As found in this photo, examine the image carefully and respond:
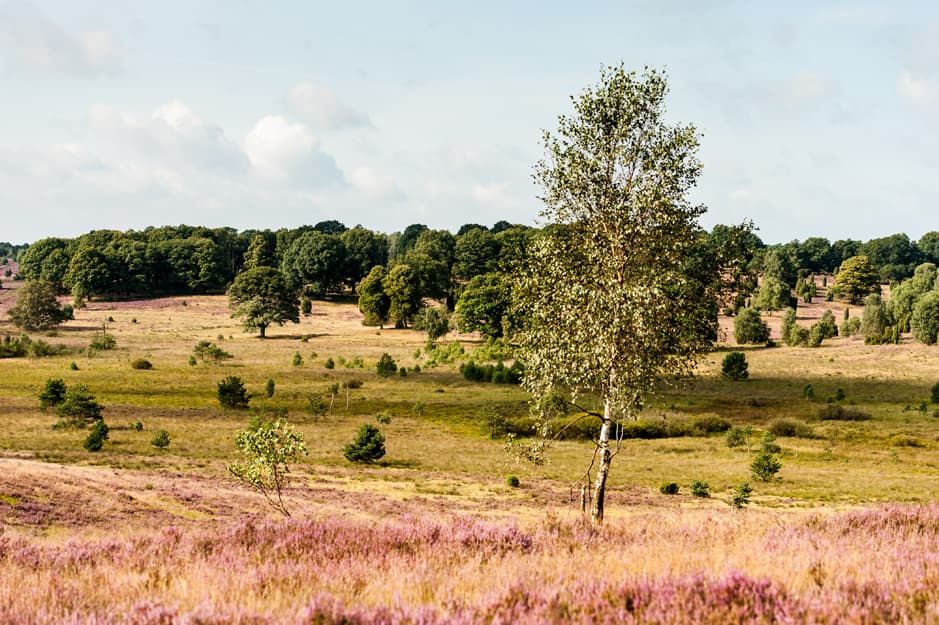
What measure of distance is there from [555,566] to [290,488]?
2694 cm

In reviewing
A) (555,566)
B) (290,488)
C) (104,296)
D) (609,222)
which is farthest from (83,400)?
(104,296)

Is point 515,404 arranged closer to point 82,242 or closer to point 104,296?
point 104,296

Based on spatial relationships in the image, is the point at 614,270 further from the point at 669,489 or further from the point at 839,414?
the point at 839,414

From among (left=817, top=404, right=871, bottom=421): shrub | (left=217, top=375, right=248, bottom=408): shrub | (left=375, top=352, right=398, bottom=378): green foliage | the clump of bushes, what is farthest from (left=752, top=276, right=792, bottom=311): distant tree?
(left=217, top=375, right=248, bottom=408): shrub

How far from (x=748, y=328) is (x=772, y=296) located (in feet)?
139

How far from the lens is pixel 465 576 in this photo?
7523mm

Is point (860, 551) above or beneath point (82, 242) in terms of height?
beneath

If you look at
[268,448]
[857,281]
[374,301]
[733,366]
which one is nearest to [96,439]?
[268,448]

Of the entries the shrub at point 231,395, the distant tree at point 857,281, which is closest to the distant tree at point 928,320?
the distant tree at point 857,281

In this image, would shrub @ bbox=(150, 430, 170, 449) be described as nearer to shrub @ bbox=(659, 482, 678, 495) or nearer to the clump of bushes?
shrub @ bbox=(659, 482, 678, 495)

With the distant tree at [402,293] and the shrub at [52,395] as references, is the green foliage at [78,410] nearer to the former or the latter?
the shrub at [52,395]

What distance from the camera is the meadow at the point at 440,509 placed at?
6.47 m

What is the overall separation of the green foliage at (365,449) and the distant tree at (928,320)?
102m

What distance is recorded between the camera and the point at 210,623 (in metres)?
5.76
